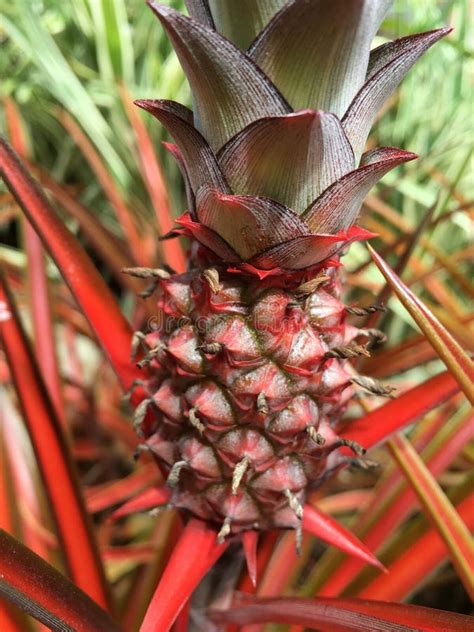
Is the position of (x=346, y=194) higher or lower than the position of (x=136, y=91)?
lower

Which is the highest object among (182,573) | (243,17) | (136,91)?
(136,91)

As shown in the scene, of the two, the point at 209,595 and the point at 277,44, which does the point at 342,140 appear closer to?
the point at 277,44

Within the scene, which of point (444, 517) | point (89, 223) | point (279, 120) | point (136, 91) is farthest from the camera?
point (136, 91)

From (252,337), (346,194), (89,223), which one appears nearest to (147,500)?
(252,337)

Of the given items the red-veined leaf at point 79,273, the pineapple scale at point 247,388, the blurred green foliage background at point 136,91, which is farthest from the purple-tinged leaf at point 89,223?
the pineapple scale at point 247,388

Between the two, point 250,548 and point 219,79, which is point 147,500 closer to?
point 250,548
